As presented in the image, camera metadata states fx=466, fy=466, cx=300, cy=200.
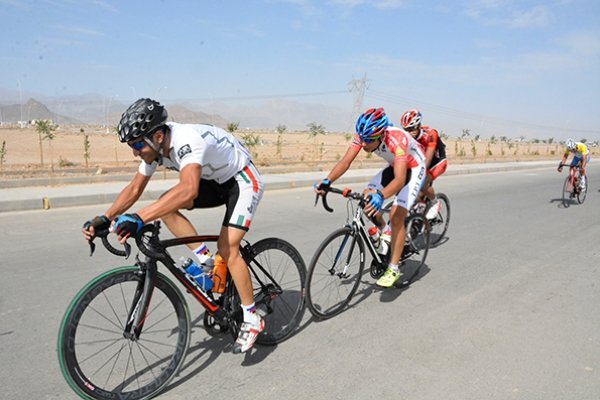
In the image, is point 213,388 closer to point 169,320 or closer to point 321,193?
point 169,320

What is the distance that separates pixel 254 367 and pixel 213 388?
39cm

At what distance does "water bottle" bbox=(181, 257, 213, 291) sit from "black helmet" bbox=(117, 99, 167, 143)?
0.95 m

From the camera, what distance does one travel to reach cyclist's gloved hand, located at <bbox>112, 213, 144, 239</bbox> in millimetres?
2559

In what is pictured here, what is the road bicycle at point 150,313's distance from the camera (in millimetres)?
2727

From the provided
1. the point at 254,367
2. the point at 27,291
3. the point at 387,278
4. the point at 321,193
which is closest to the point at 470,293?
the point at 387,278

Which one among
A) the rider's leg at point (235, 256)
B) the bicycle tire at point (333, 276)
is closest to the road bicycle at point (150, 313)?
the rider's leg at point (235, 256)

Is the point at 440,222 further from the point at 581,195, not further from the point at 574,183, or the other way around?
the point at 581,195

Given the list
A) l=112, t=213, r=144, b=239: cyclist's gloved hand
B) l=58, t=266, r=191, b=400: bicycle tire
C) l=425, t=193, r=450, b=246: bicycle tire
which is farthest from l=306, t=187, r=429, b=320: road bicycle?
l=425, t=193, r=450, b=246: bicycle tire

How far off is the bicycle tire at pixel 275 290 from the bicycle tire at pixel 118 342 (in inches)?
20.4

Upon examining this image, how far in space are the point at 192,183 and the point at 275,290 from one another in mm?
1458

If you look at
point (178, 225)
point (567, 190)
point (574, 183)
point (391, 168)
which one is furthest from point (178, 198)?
point (567, 190)

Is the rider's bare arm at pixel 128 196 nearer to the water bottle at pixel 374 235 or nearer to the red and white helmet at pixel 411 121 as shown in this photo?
the water bottle at pixel 374 235

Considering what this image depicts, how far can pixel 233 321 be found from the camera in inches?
136

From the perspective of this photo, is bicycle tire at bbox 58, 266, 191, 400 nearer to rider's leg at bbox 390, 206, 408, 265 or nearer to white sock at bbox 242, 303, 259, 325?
white sock at bbox 242, 303, 259, 325
